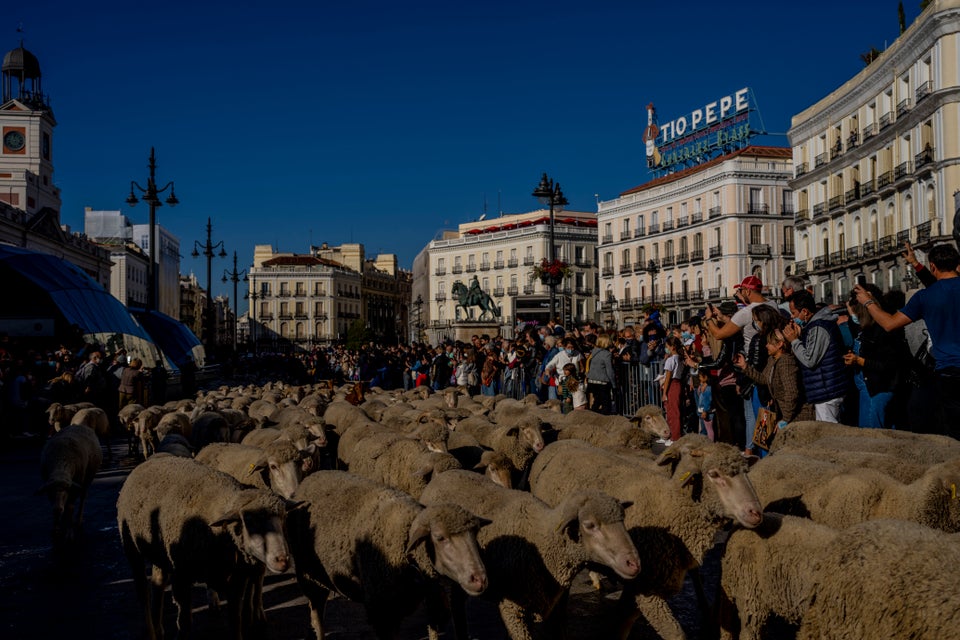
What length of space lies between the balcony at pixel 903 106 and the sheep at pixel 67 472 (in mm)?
38942

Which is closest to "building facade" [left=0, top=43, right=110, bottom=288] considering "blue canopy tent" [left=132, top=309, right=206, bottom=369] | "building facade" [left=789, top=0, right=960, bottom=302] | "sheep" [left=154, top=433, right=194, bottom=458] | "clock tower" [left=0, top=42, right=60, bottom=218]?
"clock tower" [left=0, top=42, right=60, bottom=218]

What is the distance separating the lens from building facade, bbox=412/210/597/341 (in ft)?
264

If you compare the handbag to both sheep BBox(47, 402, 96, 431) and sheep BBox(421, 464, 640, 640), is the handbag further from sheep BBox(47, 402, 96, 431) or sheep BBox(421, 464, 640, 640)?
sheep BBox(47, 402, 96, 431)

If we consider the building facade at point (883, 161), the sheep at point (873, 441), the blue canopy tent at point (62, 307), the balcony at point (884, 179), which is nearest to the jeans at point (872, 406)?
the sheep at point (873, 441)

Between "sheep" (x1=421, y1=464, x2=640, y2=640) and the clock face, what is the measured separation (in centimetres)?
7761

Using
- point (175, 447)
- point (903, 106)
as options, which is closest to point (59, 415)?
point (175, 447)

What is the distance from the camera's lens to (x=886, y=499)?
17.7 ft

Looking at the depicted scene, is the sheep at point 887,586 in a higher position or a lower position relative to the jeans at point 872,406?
lower

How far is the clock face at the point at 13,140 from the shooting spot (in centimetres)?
7050

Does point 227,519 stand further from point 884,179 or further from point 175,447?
point 884,179

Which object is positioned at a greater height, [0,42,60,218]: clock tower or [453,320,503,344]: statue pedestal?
[0,42,60,218]: clock tower

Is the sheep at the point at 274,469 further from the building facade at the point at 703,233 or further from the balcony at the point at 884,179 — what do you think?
the building facade at the point at 703,233

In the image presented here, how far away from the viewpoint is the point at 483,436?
10391 millimetres

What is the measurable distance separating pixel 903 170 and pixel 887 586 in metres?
40.6
